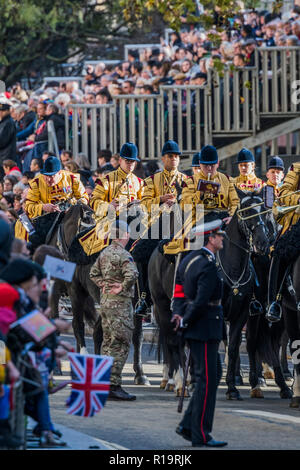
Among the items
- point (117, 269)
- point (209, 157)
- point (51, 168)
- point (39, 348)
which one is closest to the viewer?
point (39, 348)

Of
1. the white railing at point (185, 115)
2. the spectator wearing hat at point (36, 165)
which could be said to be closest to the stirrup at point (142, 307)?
the spectator wearing hat at point (36, 165)

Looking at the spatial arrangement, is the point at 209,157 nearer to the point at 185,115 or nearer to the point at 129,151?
the point at 129,151

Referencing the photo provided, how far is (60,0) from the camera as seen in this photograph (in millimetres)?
31531

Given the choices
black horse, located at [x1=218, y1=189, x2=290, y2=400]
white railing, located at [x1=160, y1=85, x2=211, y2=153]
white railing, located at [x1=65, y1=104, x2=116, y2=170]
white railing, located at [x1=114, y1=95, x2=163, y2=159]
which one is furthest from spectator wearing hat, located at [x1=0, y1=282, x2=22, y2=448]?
white railing, located at [x1=65, y1=104, x2=116, y2=170]

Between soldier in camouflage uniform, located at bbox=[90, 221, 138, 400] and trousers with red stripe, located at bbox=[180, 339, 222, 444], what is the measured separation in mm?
2944

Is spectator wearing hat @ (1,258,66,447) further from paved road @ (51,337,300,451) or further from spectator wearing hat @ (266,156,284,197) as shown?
spectator wearing hat @ (266,156,284,197)

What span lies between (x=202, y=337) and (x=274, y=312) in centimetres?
417

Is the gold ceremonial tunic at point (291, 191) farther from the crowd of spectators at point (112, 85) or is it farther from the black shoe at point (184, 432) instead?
the crowd of spectators at point (112, 85)

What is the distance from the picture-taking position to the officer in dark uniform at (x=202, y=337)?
1086 cm

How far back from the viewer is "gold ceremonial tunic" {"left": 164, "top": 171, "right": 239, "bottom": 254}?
15.1 metres

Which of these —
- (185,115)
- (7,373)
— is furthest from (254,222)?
(185,115)

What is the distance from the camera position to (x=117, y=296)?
14.0 metres

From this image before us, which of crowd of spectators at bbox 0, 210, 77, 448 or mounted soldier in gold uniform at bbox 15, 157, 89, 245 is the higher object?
mounted soldier in gold uniform at bbox 15, 157, 89, 245

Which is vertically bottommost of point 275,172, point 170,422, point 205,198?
point 170,422
